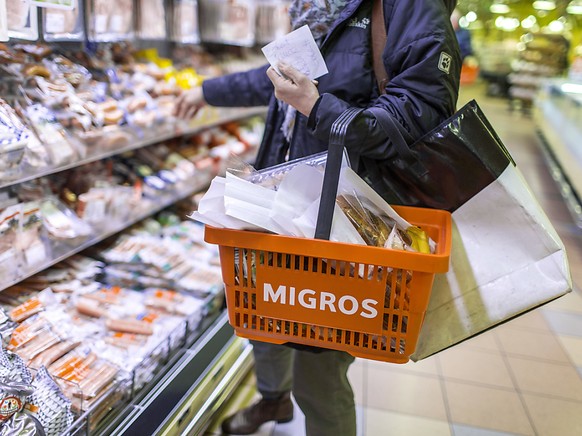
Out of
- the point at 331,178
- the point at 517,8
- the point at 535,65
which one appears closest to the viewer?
the point at 331,178

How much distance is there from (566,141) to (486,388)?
4514 mm

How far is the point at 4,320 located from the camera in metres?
1.45

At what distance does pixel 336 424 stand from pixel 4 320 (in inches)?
38.3

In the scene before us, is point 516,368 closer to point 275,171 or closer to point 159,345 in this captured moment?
point 159,345

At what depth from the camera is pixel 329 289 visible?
1.14 metres

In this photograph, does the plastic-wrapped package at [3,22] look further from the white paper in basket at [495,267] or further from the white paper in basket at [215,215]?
the white paper in basket at [495,267]

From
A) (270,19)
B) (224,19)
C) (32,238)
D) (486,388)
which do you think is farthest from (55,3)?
(486,388)

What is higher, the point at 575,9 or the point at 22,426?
the point at 575,9

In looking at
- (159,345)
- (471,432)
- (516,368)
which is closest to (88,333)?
(159,345)

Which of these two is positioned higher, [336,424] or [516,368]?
[336,424]

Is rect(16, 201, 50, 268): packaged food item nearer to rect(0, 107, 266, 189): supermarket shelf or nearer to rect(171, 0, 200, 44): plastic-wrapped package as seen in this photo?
rect(0, 107, 266, 189): supermarket shelf

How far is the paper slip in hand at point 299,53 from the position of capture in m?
1.30

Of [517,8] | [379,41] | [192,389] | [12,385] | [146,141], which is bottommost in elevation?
[192,389]

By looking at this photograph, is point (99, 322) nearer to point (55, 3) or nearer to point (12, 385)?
point (12, 385)
